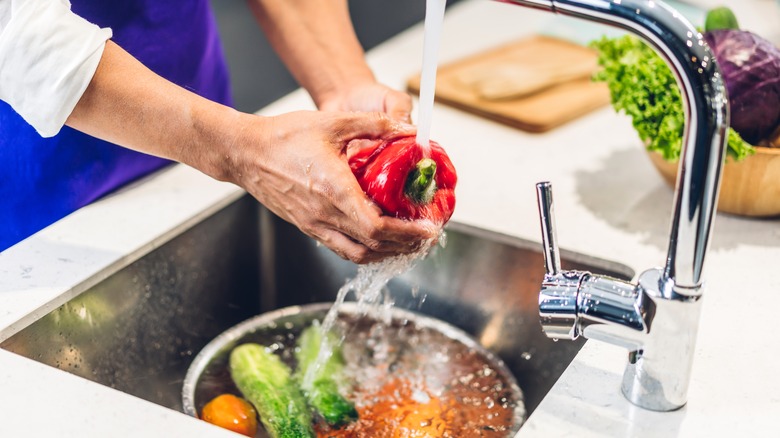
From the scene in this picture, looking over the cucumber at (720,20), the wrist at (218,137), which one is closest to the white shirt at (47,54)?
the wrist at (218,137)

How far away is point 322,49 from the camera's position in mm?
1390

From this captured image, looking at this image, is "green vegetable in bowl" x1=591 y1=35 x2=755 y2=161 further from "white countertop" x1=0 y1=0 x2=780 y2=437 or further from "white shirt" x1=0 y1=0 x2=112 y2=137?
"white shirt" x1=0 y1=0 x2=112 y2=137

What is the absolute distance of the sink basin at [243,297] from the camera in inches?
44.1

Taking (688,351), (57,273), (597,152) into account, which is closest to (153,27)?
(57,273)

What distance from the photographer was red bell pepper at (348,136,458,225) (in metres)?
0.95

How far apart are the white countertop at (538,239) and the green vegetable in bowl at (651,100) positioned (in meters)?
0.13

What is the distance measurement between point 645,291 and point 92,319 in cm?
67

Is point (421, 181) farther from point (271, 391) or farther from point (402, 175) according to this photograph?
point (271, 391)

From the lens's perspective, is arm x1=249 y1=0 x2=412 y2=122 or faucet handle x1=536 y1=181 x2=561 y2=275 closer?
faucet handle x1=536 y1=181 x2=561 y2=275

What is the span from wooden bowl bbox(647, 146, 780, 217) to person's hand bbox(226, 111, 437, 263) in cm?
51

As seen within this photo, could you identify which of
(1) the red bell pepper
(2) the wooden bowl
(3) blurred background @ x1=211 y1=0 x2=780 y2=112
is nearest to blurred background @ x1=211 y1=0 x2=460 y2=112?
(3) blurred background @ x1=211 y1=0 x2=780 y2=112

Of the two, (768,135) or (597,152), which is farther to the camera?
(597,152)

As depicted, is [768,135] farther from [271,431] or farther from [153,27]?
[153,27]

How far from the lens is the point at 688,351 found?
85 cm
